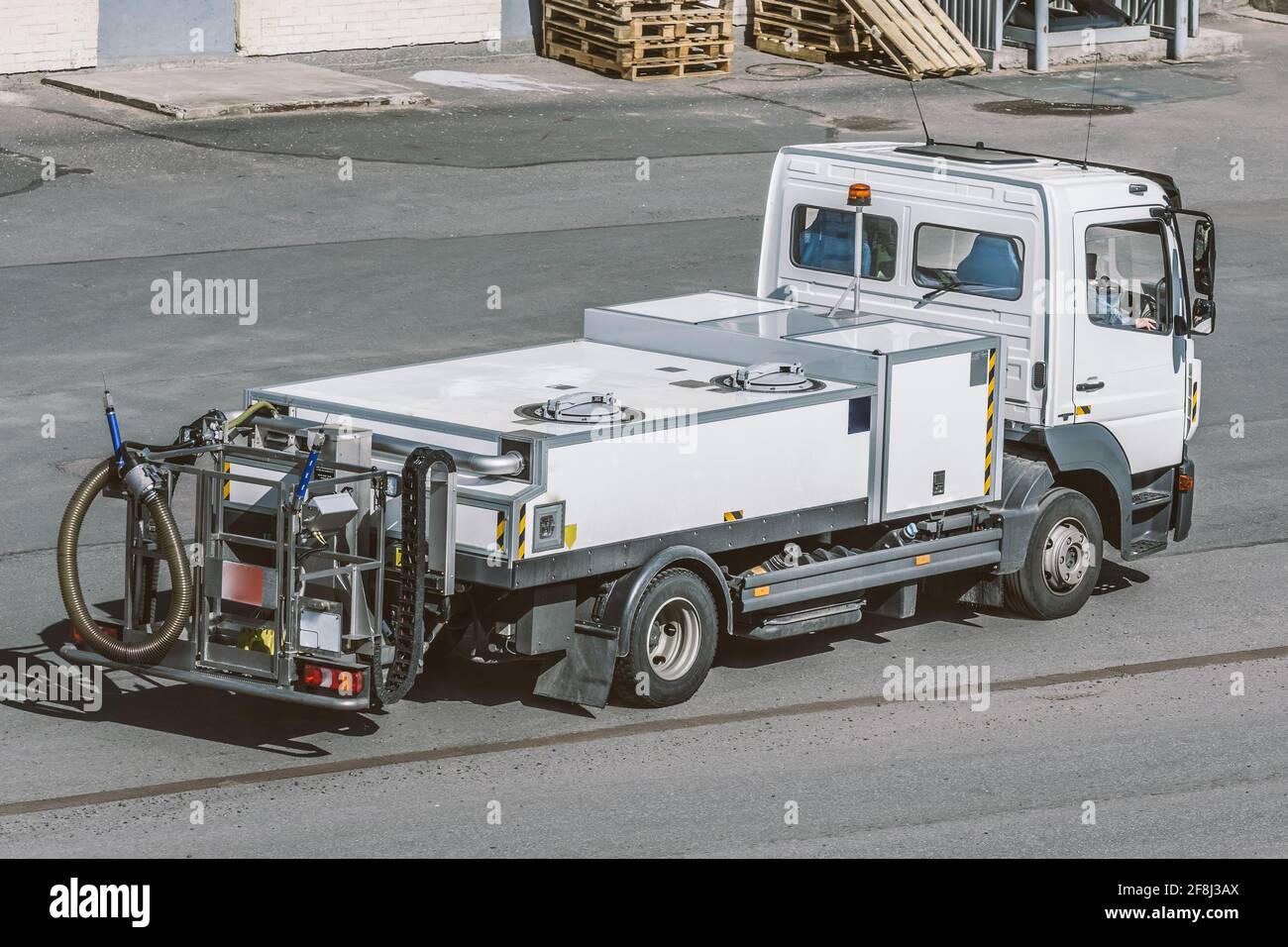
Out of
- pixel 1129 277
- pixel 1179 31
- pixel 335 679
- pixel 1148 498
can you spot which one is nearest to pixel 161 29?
pixel 1179 31

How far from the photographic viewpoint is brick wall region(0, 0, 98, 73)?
28.9m

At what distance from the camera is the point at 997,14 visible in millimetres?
34062

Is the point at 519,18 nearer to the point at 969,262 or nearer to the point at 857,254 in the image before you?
the point at 857,254

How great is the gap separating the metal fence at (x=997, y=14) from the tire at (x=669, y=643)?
24418mm

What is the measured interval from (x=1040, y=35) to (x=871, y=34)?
282 centimetres

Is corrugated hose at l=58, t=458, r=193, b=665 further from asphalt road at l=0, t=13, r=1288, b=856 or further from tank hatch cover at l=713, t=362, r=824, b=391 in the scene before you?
tank hatch cover at l=713, t=362, r=824, b=391

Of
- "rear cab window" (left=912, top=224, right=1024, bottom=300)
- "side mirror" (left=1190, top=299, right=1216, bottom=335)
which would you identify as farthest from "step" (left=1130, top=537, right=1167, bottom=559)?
"rear cab window" (left=912, top=224, right=1024, bottom=300)

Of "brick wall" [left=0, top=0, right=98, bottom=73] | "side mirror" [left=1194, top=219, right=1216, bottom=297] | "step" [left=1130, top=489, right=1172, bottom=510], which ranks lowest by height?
"step" [left=1130, top=489, right=1172, bottom=510]

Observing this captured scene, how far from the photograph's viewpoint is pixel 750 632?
1190cm

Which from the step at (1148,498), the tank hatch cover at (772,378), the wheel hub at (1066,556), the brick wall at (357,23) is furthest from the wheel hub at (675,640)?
the brick wall at (357,23)

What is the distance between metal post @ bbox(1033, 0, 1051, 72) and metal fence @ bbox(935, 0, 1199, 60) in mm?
413

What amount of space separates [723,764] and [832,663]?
6.41ft

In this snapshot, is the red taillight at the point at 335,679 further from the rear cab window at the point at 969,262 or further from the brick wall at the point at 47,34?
the brick wall at the point at 47,34
